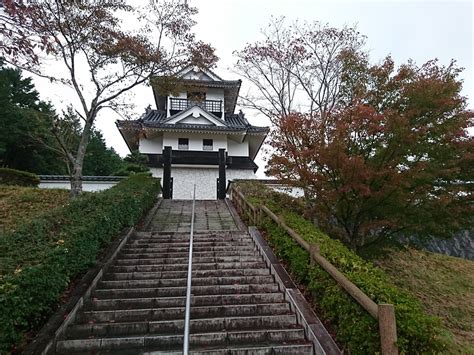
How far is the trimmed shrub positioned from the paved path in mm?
6982

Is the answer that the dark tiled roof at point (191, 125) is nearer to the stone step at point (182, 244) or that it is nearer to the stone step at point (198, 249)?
the stone step at point (182, 244)

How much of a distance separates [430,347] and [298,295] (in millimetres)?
2254

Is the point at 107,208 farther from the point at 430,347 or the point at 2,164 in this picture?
the point at 2,164

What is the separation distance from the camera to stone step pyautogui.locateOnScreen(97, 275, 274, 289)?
585cm

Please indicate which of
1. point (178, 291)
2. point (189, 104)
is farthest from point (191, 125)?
point (178, 291)

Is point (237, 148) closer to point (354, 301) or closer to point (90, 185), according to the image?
point (90, 185)

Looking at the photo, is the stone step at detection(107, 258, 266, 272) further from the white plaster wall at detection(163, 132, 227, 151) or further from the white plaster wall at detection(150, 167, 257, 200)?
the white plaster wall at detection(163, 132, 227, 151)

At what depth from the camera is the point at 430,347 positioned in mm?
3283

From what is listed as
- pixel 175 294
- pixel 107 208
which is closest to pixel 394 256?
pixel 175 294

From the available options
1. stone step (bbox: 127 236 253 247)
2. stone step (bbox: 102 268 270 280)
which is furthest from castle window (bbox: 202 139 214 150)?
stone step (bbox: 102 268 270 280)

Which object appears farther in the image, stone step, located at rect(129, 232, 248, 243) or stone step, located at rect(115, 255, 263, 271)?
stone step, located at rect(129, 232, 248, 243)

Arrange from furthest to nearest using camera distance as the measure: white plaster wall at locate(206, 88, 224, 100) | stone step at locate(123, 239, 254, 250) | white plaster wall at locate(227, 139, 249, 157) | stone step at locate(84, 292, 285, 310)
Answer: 1. white plaster wall at locate(206, 88, 224, 100)
2. white plaster wall at locate(227, 139, 249, 157)
3. stone step at locate(123, 239, 254, 250)
4. stone step at locate(84, 292, 285, 310)

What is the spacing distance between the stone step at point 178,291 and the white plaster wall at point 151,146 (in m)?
15.7

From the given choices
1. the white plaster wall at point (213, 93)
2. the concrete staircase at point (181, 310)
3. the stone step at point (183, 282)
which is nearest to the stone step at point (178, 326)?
the concrete staircase at point (181, 310)
